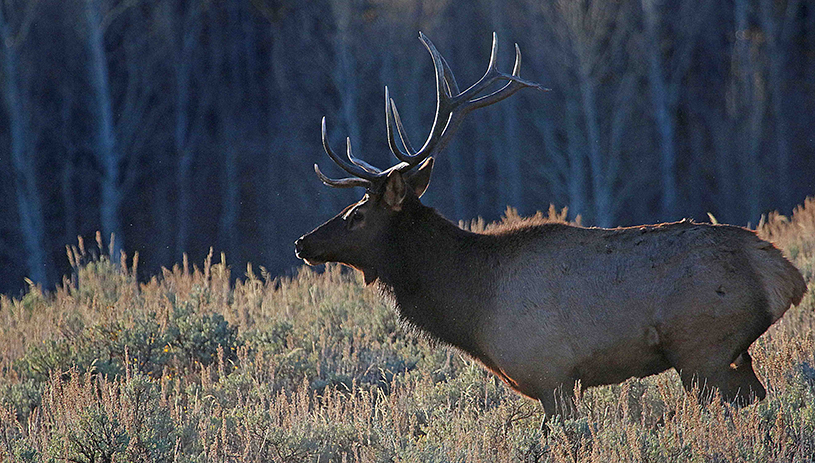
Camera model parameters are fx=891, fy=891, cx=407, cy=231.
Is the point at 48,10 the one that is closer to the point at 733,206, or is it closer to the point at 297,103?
the point at 297,103

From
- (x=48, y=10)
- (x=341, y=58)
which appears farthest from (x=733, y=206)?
(x=48, y=10)

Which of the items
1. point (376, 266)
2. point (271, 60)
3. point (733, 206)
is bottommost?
point (376, 266)

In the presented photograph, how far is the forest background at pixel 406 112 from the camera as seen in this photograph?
2730 cm

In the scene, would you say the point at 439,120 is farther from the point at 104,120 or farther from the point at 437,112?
the point at 104,120

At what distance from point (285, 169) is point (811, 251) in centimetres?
2133

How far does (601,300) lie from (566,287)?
24 centimetres

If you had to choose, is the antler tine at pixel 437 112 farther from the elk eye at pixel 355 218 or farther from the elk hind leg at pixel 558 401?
the elk hind leg at pixel 558 401

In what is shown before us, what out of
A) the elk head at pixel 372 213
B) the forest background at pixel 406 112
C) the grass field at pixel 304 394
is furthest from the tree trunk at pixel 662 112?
the elk head at pixel 372 213

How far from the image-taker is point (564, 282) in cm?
557

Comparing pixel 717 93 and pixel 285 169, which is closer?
pixel 285 169

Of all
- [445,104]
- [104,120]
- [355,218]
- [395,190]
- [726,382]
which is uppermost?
[104,120]

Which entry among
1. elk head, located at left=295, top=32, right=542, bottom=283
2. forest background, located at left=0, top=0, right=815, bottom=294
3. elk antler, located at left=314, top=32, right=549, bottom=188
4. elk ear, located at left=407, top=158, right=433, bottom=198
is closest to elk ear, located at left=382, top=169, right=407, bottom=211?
elk head, located at left=295, top=32, right=542, bottom=283

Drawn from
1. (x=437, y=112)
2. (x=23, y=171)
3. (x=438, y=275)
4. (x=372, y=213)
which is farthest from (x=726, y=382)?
(x=23, y=171)

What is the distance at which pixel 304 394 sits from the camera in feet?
21.2
